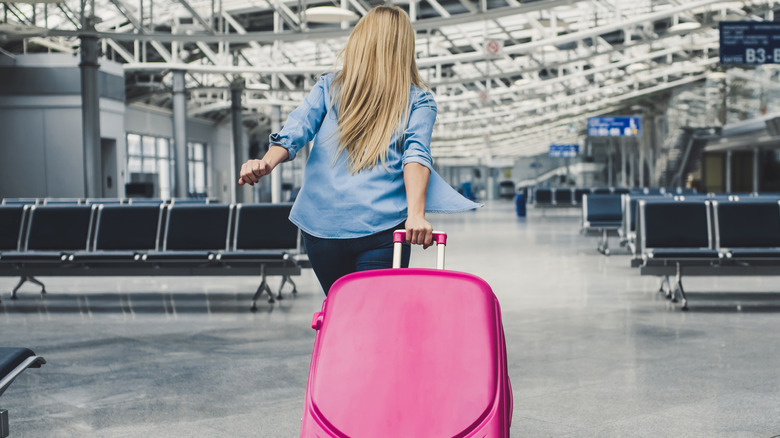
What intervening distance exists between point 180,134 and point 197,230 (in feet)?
72.3

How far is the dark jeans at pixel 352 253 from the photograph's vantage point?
2713 millimetres

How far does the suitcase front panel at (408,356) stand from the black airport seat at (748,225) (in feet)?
23.7

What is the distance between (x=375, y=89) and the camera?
2.71 meters

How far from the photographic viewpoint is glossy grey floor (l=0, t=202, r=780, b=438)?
14.2 feet

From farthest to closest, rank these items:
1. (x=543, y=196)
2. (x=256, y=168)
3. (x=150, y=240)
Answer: (x=543, y=196)
(x=150, y=240)
(x=256, y=168)

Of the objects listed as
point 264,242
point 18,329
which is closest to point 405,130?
point 18,329

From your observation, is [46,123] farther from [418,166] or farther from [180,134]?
[418,166]

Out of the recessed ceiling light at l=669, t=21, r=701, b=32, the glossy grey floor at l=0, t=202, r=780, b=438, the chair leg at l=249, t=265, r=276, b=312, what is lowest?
the glossy grey floor at l=0, t=202, r=780, b=438

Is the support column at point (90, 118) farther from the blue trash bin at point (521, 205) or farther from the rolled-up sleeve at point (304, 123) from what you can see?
the rolled-up sleeve at point (304, 123)

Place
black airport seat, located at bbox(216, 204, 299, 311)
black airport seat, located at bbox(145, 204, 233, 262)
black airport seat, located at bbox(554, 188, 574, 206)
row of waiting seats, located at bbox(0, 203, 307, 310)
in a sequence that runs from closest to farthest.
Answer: row of waiting seats, located at bbox(0, 203, 307, 310) < black airport seat, located at bbox(216, 204, 299, 311) < black airport seat, located at bbox(145, 204, 233, 262) < black airport seat, located at bbox(554, 188, 574, 206)

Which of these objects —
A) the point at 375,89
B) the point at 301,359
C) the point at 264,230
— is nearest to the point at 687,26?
the point at 264,230

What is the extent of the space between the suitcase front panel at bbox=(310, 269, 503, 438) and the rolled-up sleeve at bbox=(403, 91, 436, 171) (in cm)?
38

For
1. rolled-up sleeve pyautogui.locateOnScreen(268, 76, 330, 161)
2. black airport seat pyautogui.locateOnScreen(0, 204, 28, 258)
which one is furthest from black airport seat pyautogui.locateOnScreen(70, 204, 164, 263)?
rolled-up sleeve pyautogui.locateOnScreen(268, 76, 330, 161)

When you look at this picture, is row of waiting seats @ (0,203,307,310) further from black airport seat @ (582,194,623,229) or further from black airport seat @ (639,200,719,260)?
black airport seat @ (582,194,623,229)
